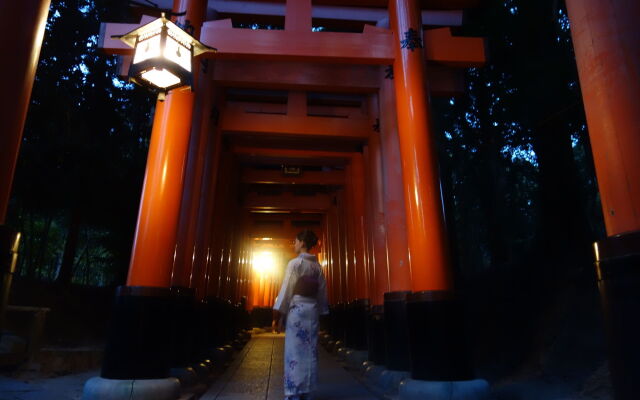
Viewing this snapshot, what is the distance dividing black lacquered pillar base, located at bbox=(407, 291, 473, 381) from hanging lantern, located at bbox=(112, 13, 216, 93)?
142 inches

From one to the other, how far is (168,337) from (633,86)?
462 cm

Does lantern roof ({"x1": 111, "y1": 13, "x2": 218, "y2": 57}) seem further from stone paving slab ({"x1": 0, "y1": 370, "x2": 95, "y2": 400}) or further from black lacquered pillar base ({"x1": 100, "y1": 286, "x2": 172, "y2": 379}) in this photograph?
stone paving slab ({"x1": 0, "y1": 370, "x2": 95, "y2": 400})

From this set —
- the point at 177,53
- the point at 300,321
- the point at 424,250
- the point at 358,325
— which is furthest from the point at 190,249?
the point at 358,325

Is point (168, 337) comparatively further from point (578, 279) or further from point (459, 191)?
point (459, 191)

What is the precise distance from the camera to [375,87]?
7.21 meters

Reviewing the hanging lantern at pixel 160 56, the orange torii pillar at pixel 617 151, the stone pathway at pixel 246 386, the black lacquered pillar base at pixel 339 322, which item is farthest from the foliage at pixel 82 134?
the orange torii pillar at pixel 617 151

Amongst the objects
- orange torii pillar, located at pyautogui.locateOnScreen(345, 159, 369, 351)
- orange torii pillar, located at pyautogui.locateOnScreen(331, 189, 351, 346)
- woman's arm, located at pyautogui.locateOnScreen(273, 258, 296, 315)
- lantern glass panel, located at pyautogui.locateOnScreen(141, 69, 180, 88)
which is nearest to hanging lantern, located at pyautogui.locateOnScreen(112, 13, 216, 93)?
lantern glass panel, located at pyautogui.locateOnScreen(141, 69, 180, 88)

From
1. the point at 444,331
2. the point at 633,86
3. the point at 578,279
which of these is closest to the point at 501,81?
the point at 578,279

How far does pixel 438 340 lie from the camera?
14.1 ft

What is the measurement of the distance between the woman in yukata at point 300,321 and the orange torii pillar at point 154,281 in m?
1.26

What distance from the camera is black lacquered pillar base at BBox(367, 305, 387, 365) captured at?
6.27 metres

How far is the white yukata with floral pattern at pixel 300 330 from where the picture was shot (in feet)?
14.1

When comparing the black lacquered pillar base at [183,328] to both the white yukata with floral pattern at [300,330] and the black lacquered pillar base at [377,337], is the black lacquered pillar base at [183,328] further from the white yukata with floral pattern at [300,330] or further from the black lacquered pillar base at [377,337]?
the black lacquered pillar base at [377,337]

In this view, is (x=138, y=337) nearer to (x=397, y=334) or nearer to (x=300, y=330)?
(x=300, y=330)
